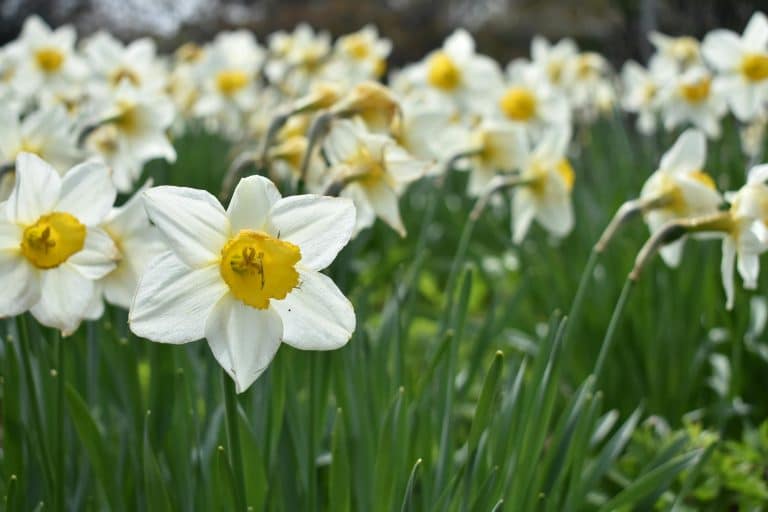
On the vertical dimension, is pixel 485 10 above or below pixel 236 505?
below

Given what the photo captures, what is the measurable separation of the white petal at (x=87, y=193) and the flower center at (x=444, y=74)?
2.21 m

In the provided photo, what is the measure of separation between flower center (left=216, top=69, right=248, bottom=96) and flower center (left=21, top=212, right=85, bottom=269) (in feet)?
9.78

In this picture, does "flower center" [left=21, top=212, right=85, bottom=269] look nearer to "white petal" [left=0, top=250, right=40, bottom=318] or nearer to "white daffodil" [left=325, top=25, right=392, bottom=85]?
"white petal" [left=0, top=250, right=40, bottom=318]

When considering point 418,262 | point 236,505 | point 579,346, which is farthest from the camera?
point 579,346

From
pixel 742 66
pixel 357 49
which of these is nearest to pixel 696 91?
pixel 742 66

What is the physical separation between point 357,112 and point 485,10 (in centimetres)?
1812

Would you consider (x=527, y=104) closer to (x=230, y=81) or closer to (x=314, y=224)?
(x=230, y=81)

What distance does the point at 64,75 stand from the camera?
3.37 metres

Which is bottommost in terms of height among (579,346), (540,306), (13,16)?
(13,16)

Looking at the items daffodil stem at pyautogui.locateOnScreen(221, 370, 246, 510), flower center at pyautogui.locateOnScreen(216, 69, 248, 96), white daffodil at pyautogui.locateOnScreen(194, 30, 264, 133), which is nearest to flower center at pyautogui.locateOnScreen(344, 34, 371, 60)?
white daffodil at pyautogui.locateOnScreen(194, 30, 264, 133)

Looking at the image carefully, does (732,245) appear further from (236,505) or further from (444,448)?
(236,505)

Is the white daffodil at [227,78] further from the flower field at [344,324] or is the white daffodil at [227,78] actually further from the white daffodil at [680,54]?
the white daffodil at [680,54]

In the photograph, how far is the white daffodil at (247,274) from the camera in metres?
1.05

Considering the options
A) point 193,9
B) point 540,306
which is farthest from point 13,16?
point 540,306
